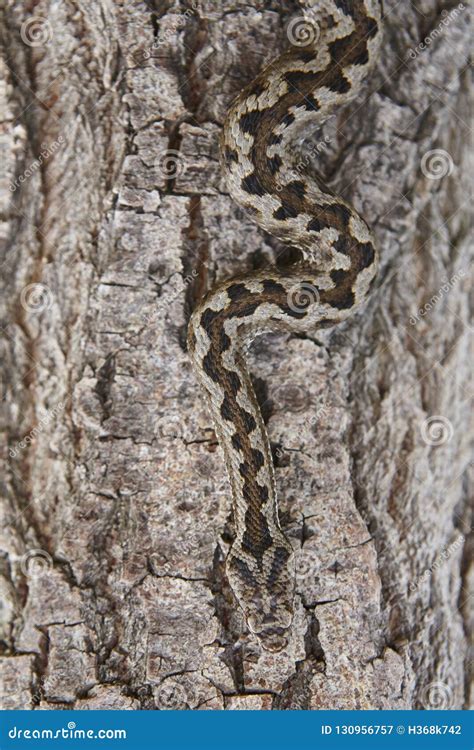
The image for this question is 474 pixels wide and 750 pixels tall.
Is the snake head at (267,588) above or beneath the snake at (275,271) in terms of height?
beneath

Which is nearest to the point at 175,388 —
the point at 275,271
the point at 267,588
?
the point at 275,271

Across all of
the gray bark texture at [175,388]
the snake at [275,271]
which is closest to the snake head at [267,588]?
the snake at [275,271]

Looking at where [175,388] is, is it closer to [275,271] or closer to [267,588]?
[275,271]

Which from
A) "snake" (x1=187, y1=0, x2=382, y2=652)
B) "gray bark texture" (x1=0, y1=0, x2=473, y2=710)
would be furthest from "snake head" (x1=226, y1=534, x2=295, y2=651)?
"gray bark texture" (x1=0, y1=0, x2=473, y2=710)

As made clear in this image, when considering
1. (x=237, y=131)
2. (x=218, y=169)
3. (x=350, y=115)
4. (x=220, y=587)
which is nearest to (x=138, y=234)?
(x=218, y=169)

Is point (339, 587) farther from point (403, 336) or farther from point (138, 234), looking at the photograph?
point (138, 234)

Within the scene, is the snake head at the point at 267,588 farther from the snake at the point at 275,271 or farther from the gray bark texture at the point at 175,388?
the gray bark texture at the point at 175,388
